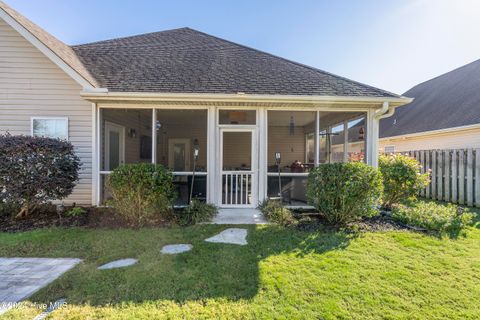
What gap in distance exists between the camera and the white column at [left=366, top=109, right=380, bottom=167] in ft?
21.1

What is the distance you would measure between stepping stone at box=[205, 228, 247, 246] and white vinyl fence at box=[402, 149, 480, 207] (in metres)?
7.04

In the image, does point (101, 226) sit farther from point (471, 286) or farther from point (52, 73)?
point (471, 286)

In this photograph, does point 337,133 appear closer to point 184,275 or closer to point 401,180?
point 401,180

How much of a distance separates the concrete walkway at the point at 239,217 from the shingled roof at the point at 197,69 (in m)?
3.08

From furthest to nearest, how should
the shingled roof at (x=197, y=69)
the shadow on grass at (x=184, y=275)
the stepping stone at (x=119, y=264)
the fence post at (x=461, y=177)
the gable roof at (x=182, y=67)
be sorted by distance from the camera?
the fence post at (x=461, y=177), the shingled roof at (x=197, y=69), the gable roof at (x=182, y=67), the stepping stone at (x=119, y=264), the shadow on grass at (x=184, y=275)

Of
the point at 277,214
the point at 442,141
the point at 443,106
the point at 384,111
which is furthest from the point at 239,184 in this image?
the point at 443,106

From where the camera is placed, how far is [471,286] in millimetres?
2994

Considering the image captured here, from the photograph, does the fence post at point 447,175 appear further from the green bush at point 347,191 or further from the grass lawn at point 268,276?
the green bush at point 347,191

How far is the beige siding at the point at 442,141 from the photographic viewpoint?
29.1 feet

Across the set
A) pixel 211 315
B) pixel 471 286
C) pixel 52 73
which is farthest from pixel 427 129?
pixel 52 73

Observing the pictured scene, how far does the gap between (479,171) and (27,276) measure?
34.0ft

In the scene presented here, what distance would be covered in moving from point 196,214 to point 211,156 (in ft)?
5.28

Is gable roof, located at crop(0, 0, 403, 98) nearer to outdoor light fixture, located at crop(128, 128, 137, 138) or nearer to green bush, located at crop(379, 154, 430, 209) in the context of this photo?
green bush, located at crop(379, 154, 430, 209)

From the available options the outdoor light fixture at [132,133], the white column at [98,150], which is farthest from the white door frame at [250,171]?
the outdoor light fixture at [132,133]
